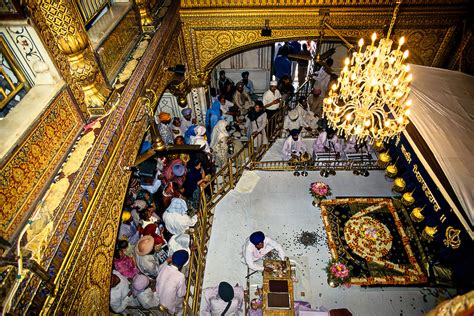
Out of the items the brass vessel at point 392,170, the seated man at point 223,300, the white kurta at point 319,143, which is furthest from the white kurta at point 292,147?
the seated man at point 223,300

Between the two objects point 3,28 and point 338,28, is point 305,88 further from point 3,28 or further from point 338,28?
point 3,28

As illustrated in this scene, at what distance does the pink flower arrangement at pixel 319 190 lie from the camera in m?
6.48

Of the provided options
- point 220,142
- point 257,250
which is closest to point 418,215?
point 257,250

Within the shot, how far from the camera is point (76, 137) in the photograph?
12.1 feet

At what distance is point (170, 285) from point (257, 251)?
1679 mm

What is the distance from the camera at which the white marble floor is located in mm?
5070

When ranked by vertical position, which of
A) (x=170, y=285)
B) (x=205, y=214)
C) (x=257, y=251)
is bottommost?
(x=170, y=285)

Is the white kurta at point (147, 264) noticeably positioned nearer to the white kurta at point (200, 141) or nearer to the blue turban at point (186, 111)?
the white kurta at point (200, 141)

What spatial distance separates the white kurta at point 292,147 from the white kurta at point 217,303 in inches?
139

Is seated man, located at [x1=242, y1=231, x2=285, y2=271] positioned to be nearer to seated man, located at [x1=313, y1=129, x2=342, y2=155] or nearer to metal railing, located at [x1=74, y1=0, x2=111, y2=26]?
seated man, located at [x1=313, y1=129, x2=342, y2=155]

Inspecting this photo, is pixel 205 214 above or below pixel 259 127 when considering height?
below

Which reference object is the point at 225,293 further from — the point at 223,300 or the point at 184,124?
the point at 184,124

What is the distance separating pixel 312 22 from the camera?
282 inches

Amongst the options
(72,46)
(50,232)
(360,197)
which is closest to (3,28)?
(72,46)
